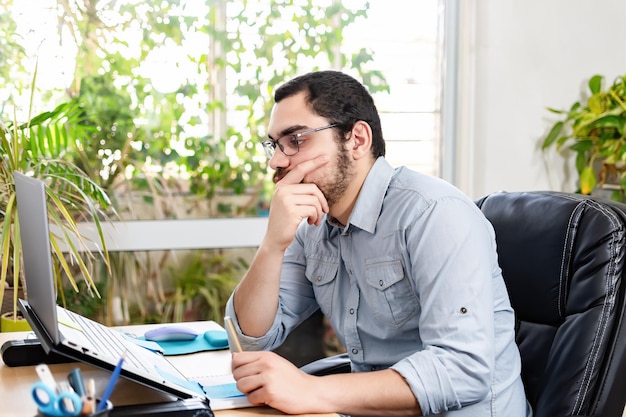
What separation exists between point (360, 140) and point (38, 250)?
74cm

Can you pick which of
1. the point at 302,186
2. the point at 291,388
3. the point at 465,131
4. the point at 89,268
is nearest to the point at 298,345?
the point at 89,268

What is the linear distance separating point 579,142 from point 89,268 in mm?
2130

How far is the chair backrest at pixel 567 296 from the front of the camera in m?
1.47

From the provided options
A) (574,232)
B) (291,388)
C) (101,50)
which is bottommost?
(291,388)

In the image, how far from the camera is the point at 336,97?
1.69m

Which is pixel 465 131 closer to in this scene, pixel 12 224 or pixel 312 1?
pixel 312 1

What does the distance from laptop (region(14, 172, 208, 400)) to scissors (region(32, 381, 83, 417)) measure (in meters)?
0.26

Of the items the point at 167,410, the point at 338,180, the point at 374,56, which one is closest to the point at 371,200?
the point at 338,180

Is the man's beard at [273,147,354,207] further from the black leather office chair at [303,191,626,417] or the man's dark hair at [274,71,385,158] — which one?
the black leather office chair at [303,191,626,417]

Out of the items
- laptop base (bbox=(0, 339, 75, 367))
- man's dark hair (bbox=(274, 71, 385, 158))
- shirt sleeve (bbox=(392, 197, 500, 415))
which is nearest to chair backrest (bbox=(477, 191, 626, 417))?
shirt sleeve (bbox=(392, 197, 500, 415))

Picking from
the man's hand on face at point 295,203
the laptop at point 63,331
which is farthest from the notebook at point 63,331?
the man's hand on face at point 295,203

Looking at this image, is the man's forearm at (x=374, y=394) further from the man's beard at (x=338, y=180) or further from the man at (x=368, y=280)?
the man's beard at (x=338, y=180)

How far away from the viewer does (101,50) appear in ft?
10.0

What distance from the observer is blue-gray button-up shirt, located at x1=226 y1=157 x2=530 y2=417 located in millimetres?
1394
